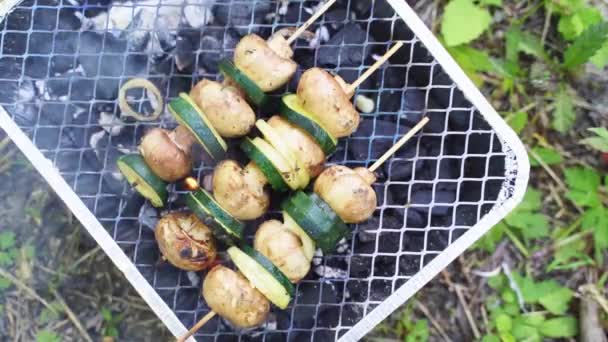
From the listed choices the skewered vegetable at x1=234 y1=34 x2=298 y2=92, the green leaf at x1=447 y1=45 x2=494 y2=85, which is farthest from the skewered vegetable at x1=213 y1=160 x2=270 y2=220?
the green leaf at x1=447 y1=45 x2=494 y2=85

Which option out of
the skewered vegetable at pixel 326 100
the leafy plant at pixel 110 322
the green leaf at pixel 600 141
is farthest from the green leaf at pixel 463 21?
the leafy plant at pixel 110 322

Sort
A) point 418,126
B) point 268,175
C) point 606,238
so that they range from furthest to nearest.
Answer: point 606,238
point 418,126
point 268,175

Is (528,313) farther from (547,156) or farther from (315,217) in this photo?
(315,217)

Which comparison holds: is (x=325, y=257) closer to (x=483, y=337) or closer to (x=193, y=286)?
(x=193, y=286)

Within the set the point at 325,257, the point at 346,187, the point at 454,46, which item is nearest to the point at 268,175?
the point at 346,187

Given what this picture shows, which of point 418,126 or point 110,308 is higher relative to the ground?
point 418,126

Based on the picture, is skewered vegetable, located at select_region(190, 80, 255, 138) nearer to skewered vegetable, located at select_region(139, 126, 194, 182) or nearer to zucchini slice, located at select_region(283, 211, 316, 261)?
skewered vegetable, located at select_region(139, 126, 194, 182)
